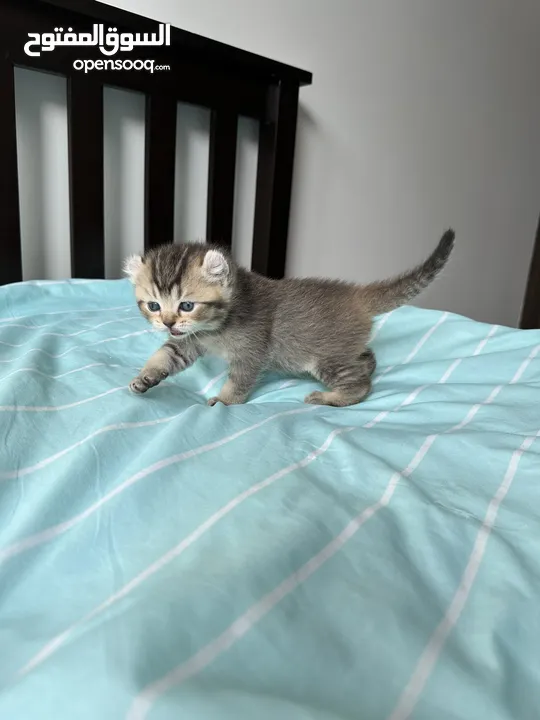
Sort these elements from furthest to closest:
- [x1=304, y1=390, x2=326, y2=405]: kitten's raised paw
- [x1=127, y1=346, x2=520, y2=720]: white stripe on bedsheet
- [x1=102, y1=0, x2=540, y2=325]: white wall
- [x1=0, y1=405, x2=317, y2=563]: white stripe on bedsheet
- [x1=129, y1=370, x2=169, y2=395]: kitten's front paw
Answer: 1. [x1=102, y1=0, x2=540, y2=325]: white wall
2. [x1=304, y1=390, x2=326, y2=405]: kitten's raised paw
3. [x1=129, y1=370, x2=169, y2=395]: kitten's front paw
4. [x1=0, y1=405, x2=317, y2=563]: white stripe on bedsheet
5. [x1=127, y1=346, x2=520, y2=720]: white stripe on bedsheet

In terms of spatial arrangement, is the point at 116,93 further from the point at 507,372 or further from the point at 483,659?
the point at 483,659

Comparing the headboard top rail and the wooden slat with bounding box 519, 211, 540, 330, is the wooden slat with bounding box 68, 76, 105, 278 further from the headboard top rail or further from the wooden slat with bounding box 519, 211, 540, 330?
the wooden slat with bounding box 519, 211, 540, 330

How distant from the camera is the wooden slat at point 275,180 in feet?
4.94

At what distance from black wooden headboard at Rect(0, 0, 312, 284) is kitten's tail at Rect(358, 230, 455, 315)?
63 centimetres

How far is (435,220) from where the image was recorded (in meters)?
2.24

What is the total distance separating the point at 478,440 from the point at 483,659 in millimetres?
373

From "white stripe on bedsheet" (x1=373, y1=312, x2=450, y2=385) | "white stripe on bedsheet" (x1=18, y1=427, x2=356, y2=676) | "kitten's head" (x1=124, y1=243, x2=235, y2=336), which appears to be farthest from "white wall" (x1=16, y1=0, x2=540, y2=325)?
"white stripe on bedsheet" (x1=18, y1=427, x2=356, y2=676)

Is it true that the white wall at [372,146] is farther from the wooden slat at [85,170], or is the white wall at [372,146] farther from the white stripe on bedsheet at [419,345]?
the white stripe on bedsheet at [419,345]

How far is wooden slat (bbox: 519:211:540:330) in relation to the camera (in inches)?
107

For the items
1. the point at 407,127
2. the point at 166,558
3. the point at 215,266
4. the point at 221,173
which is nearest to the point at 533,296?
the point at 407,127

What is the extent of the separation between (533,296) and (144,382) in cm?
256

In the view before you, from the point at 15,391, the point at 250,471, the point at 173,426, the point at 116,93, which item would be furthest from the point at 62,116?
the point at 250,471

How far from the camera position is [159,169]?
136cm

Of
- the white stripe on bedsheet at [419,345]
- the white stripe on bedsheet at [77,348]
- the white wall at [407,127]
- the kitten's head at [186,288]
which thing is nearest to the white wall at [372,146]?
the white wall at [407,127]
